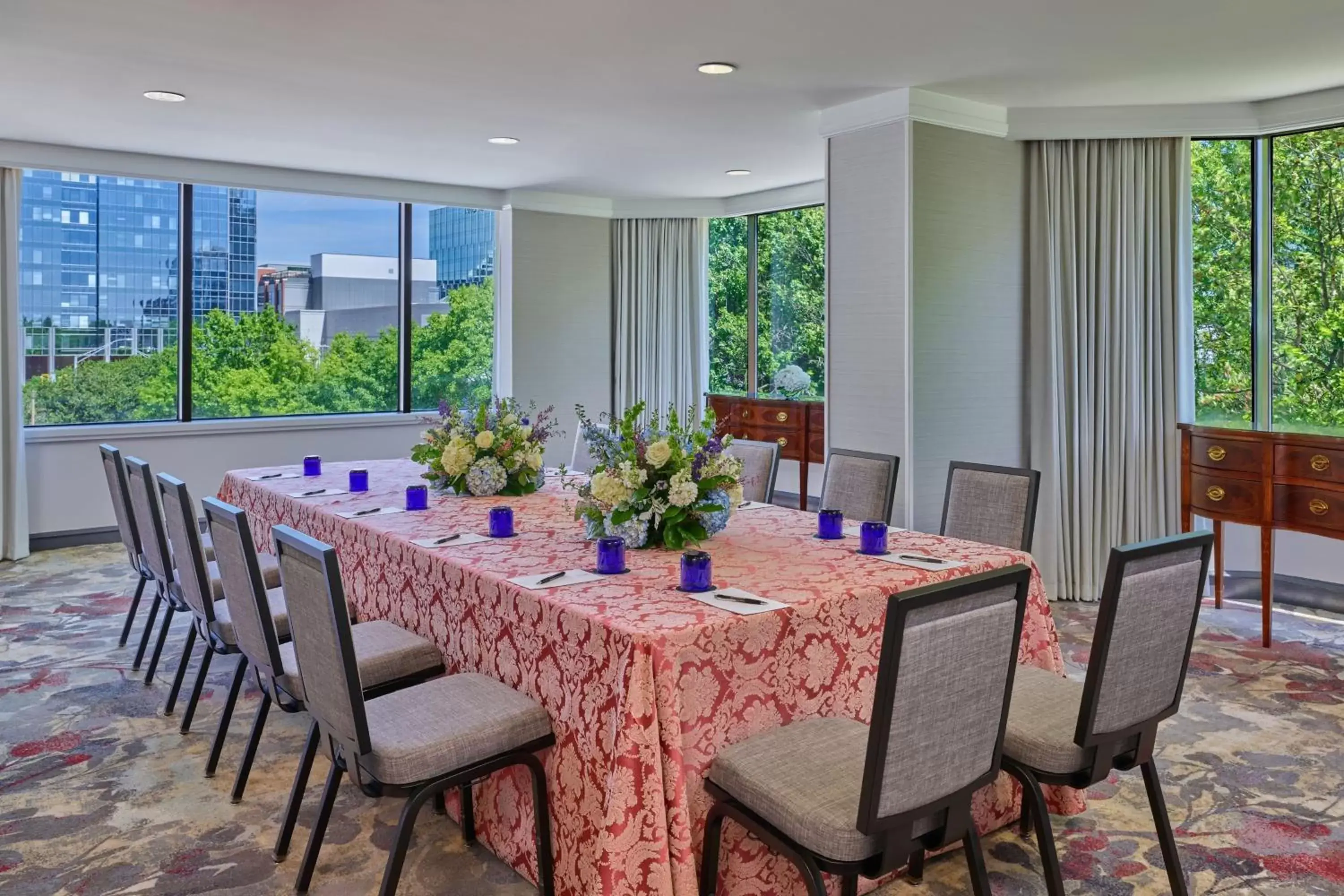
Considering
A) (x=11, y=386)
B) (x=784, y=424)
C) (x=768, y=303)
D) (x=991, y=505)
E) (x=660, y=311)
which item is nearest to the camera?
(x=991, y=505)

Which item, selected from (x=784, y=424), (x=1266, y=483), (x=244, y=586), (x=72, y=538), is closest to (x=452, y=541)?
(x=244, y=586)

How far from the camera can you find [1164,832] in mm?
2238

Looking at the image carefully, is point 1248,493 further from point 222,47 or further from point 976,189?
point 222,47

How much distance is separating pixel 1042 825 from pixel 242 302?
6.71m

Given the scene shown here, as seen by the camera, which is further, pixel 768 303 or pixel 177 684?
pixel 768 303

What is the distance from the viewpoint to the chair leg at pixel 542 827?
221 centimetres

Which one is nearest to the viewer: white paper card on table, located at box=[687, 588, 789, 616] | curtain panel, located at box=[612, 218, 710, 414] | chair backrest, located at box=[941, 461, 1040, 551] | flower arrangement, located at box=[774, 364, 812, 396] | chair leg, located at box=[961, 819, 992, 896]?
chair leg, located at box=[961, 819, 992, 896]

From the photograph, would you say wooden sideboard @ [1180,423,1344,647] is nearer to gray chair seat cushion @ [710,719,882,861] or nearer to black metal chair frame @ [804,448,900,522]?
black metal chair frame @ [804,448,900,522]

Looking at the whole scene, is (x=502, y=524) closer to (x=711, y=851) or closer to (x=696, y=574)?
(x=696, y=574)

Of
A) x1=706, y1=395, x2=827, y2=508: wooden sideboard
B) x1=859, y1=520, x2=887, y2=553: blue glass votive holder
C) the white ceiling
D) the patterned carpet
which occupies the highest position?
the white ceiling

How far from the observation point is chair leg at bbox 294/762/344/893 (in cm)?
230

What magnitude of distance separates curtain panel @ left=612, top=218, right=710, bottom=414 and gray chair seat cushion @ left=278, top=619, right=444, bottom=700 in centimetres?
540

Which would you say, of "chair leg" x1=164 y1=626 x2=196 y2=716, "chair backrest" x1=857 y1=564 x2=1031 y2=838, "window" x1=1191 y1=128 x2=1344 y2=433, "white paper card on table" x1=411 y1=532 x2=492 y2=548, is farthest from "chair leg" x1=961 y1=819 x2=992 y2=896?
"window" x1=1191 y1=128 x2=1344 y2=433

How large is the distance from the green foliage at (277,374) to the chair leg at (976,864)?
5162mm
